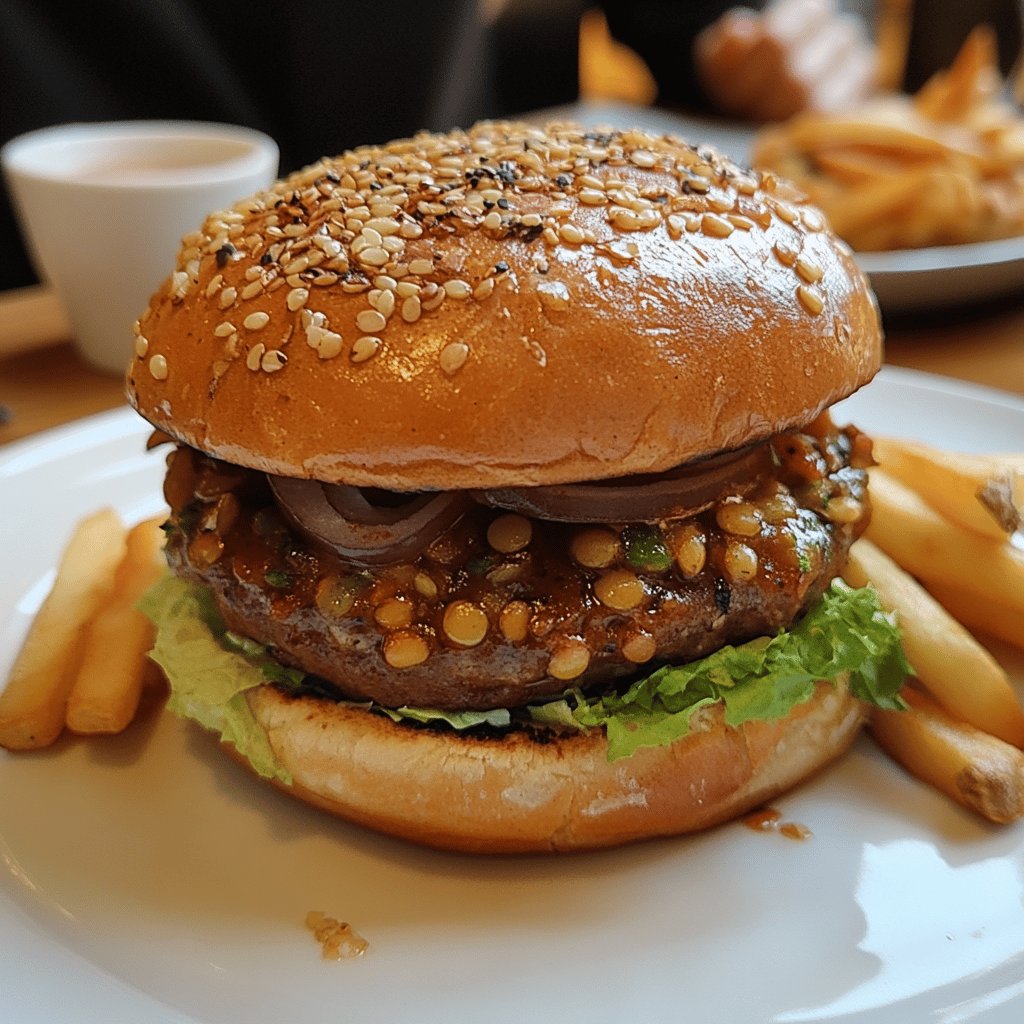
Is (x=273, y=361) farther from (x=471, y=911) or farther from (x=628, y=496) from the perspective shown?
(x=471, y=911)

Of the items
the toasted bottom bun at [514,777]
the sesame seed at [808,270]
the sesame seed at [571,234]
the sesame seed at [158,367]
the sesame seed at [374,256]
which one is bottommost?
the toasted bottom bun at [514,777]

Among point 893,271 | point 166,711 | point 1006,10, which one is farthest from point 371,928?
point 1006,10

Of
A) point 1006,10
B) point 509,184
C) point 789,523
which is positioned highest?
point 509,184

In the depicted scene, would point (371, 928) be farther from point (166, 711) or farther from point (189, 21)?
point (189, 21)

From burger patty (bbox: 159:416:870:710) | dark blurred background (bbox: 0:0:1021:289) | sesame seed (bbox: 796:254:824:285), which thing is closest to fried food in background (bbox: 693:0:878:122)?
dark blurred background (bbox: 0:0:1021:289)

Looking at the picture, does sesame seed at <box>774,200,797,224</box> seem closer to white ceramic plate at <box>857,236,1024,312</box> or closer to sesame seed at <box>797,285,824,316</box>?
sesame seed at <box>797,285,824,316</box>

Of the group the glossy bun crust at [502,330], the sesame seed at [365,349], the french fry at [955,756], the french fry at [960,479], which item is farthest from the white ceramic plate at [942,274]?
the sesame seed at [365,349]

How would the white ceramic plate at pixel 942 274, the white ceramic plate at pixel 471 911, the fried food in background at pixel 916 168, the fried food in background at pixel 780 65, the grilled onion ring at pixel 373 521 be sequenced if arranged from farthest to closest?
the fried food in background at pixel 780 65 < the fried food in background at pixel 916 168 < the white ceramic plate at pixel 942 274 < the grilled onion ring at pixel 373 521 < the white ceramic plate at pixel 471 911

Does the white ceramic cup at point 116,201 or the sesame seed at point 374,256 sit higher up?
the sesame seed at point 374,256

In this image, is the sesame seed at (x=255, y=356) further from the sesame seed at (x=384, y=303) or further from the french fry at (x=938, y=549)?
Answer: the french fry at (x=938, y=549)
